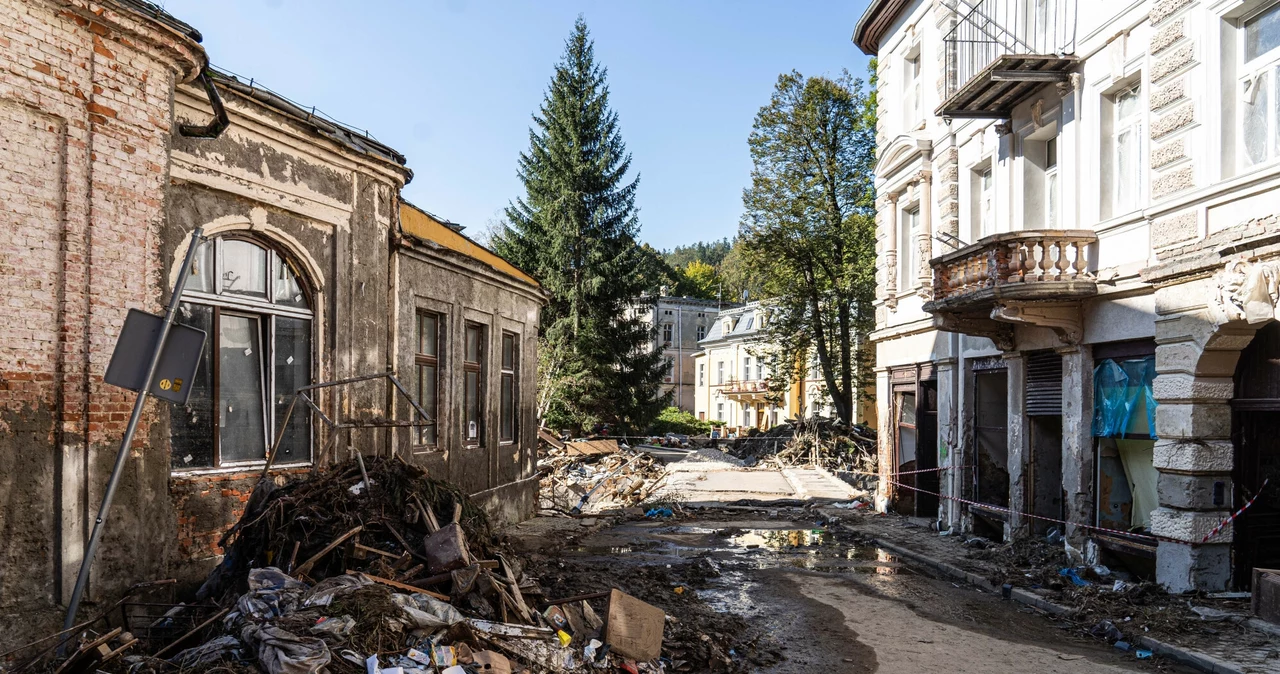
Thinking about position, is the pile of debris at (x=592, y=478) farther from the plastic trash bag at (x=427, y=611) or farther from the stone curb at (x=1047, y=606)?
the plastic trash bag at (x=427, y=611)

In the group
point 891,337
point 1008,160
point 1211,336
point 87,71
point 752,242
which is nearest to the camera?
point 87,71

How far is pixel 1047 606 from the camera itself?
10.4 metres

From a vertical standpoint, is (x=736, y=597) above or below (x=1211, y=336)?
below

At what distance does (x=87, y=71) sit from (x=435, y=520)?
4.39m

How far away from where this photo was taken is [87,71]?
654 cm

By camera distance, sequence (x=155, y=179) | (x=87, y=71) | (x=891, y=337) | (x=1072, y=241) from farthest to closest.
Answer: (x=891, y=337) → (x=1072, y=241) → (x=155, y=179) → (x=87, y=71)

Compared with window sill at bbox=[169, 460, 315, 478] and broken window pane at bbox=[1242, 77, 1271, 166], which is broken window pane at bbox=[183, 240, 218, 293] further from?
broken window pane at bbox=[1242, 77, 1271, 166]

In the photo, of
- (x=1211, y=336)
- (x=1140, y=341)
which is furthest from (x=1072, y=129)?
(x=1211, y=336)

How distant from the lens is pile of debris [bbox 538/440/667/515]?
2120 centimetres

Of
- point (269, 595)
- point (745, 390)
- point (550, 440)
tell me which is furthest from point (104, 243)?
point (745, 390)

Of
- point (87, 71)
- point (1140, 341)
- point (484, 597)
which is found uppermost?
point (87, 71)

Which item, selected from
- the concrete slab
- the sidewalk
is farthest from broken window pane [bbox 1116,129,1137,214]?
the concrete slab

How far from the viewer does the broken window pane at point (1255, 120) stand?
9375 mm

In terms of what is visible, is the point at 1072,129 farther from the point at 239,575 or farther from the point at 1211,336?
the point at 239,575
